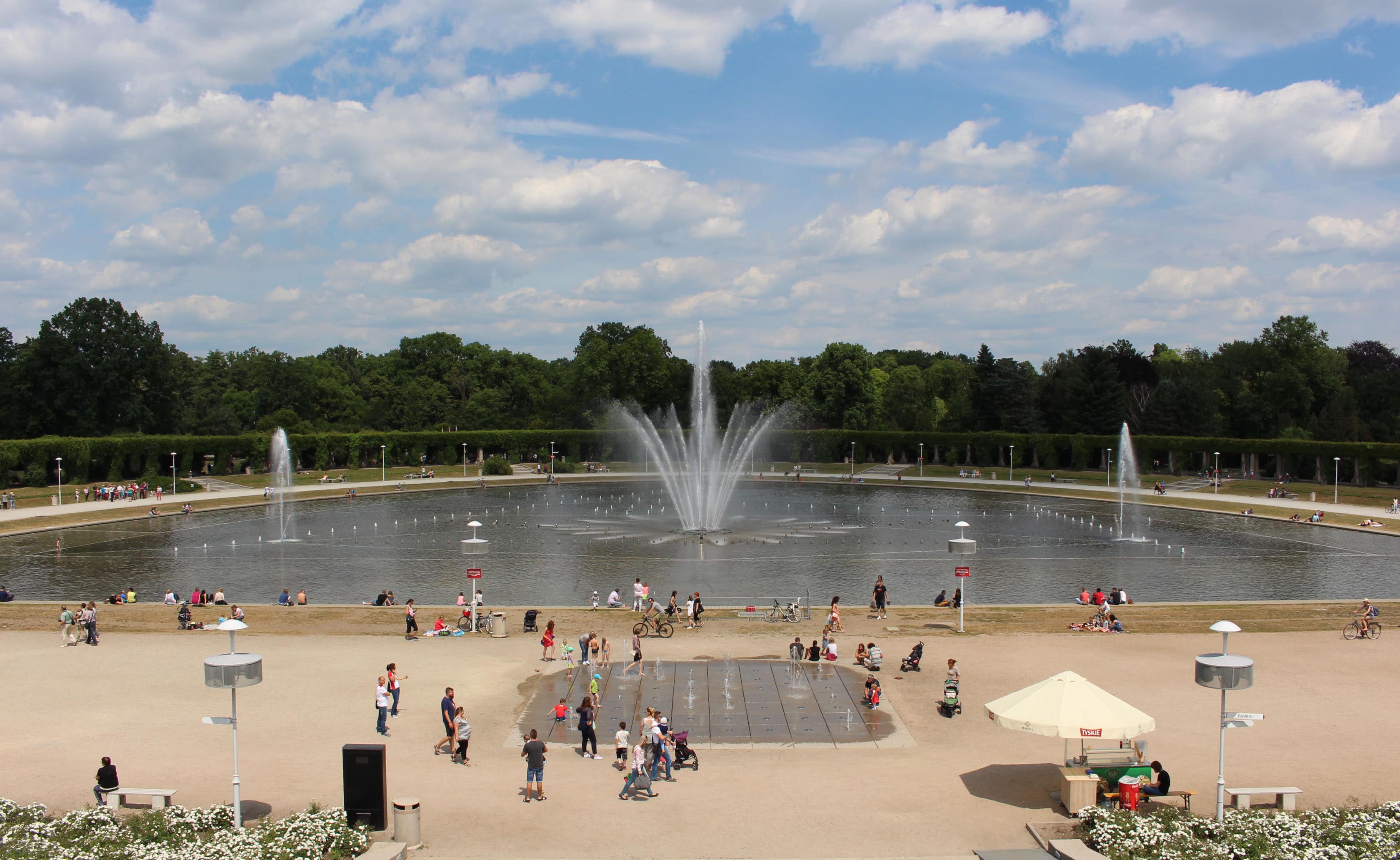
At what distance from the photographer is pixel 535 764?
19125 millimetres

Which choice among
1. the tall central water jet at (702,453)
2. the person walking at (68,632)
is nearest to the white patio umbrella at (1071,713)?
the person walking at (68,632)

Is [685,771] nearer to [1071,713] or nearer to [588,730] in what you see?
[588,730]

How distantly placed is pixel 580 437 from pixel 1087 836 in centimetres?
12174

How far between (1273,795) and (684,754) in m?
11.7

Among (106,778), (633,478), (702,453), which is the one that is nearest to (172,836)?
(106,778)

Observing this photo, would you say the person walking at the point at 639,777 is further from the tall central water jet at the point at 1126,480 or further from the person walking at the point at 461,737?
the tall central water jet at the point at 1126,480

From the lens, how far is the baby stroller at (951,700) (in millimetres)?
24969

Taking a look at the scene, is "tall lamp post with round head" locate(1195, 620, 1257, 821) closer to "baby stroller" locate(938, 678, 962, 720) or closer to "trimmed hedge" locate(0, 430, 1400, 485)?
"baby stroller" locate(938, 678, 962, 720)

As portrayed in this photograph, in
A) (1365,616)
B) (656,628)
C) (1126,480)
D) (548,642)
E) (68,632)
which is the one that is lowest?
(656,628)

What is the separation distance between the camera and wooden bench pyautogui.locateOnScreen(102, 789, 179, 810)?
1830 cm

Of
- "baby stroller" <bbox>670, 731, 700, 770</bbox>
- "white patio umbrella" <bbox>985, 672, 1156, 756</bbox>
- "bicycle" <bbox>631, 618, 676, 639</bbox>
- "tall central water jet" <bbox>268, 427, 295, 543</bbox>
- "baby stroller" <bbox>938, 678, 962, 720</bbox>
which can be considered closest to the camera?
"white patio umbrella" <bbox>985, 672, 1156, 756</bbox>

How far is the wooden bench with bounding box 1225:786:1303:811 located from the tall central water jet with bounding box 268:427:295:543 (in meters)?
67.9

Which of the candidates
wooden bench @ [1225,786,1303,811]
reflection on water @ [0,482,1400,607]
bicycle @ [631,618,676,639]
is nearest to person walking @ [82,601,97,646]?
reflection on water @ [0,482,1400,607]

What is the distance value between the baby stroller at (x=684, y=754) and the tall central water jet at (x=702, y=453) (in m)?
44.3
